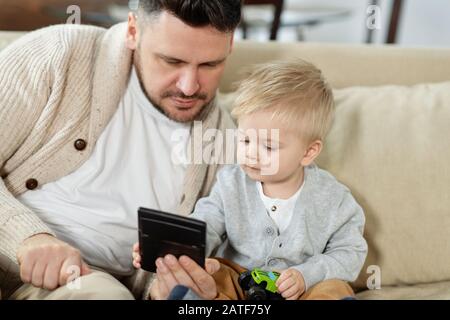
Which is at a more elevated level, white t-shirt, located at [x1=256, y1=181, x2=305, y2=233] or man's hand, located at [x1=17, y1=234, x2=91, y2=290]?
white t-shirt, located at [x1=256, y1=181, x2=305, y2=233]

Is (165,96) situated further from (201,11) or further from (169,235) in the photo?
(169,235)

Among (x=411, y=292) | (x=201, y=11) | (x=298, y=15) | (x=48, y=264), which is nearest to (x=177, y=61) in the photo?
(x=201, y=11)

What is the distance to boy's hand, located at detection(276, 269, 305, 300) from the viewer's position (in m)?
1.06

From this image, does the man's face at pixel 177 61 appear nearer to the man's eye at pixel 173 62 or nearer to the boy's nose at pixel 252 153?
the man's eye at pixel 173 62

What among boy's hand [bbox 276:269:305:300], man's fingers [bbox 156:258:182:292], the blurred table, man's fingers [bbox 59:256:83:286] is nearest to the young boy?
boy's hand [bbox 276:269:305:300]

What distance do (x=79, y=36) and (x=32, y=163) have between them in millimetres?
284

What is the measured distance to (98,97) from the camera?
1.26 metres

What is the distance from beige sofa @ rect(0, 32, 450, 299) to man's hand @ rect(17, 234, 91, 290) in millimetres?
581

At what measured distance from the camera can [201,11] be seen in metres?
1.16

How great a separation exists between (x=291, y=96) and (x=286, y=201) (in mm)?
204

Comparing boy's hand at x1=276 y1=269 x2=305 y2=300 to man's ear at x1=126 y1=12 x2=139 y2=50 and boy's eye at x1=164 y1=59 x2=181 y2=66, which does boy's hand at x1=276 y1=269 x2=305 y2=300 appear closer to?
boy's eye at x1=164 y1=59 x2=181 y2=66
